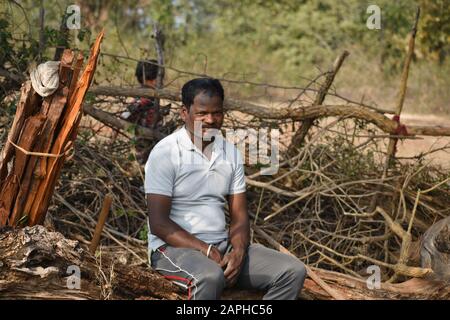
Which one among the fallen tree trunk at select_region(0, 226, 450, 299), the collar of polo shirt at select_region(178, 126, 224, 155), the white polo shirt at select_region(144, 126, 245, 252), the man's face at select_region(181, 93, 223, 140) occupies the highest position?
the man's face at select_region(181, 93, 223, 140)

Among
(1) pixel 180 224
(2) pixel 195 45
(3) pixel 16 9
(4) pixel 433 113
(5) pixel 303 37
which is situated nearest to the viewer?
(1) pixel 180 224

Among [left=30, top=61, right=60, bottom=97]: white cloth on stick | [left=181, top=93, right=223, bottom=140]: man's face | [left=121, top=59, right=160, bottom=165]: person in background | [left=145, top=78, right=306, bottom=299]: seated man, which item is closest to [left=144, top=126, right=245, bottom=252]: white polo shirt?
[left=145, top=78, right=306, bottom=299]: seated man

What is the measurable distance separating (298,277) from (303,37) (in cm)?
1124

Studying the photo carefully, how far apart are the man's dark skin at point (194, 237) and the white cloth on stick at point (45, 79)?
650 mm

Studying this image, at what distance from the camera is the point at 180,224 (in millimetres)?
3570

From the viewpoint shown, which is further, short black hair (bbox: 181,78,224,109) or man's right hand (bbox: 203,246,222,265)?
short black hair (bbox: 181,78,224,109)

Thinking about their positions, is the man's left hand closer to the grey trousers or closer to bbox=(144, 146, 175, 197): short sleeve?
the grey trousers

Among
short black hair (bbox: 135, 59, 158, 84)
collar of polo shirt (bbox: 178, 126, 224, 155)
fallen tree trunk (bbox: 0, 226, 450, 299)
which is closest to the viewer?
fallen tree trunk (bbox: 0, 226, 450, 299)

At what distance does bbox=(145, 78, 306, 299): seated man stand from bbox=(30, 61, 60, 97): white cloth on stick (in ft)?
1.86

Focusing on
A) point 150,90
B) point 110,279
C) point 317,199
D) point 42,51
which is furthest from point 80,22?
point 110,279

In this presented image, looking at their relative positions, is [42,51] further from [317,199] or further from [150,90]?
[317,199]

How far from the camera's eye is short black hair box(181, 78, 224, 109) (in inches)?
142

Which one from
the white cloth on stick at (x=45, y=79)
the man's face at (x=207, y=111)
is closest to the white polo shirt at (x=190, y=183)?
the man's face at (x=207, y=111)
